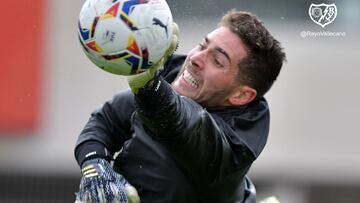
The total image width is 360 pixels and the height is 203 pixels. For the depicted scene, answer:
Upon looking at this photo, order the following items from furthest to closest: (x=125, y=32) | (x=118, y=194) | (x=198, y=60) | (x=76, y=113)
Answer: (x=76, y=113) < (x=198, y=60) < (x=118, y=194) < (x=125, y=32)

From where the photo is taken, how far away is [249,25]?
15.8 ft

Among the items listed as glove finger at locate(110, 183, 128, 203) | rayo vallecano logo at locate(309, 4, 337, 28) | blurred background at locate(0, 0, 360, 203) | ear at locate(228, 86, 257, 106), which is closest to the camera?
glove finger at locate(110, 183, 128, 203)

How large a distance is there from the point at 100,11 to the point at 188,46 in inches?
108

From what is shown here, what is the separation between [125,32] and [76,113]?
739 cm

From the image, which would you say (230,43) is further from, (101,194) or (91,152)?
(101,194)

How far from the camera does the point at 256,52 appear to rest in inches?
190

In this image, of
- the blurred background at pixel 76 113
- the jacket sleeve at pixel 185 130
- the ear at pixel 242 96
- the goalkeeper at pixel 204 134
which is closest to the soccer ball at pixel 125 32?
the jacket sleeve at pixel 185 130

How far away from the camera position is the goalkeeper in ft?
14.7

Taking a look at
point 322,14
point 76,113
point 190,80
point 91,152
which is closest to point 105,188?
point 91,152

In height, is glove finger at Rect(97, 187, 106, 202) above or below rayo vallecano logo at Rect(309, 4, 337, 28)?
below

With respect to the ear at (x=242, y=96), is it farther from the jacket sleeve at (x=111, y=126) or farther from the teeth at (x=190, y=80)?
the jacket sleeve at (x=111, y=126)

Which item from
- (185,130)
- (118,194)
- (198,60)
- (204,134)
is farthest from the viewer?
(198,60)

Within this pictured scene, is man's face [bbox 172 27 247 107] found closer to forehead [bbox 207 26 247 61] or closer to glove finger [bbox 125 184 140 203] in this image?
forehead [bbox 207 26 247 61]

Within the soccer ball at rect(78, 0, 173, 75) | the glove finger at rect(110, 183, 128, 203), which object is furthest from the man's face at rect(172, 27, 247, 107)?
the soccer ball at rect(78, 0, 173, 75)
